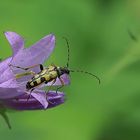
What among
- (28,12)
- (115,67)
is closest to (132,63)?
(115,67)

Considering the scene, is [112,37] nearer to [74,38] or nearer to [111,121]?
[74,38]

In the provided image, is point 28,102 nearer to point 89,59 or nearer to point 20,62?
point 20,62

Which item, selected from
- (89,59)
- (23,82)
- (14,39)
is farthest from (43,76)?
(89,59)

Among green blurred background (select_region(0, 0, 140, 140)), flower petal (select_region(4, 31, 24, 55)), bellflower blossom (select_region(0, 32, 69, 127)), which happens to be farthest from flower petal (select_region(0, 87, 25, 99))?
green blurred background (select_region(0, 0, 140, 140))

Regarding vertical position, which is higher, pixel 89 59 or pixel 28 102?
pixel 28 102

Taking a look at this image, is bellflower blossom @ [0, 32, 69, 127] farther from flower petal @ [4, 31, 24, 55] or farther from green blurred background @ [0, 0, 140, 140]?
green blurred background @ [0, 0, 140, 140]

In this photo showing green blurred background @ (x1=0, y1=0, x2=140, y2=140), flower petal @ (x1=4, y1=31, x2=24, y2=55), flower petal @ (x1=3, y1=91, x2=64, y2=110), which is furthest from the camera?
green blurred background @ (x1=0, y1=0, x2=140, y2=140)
